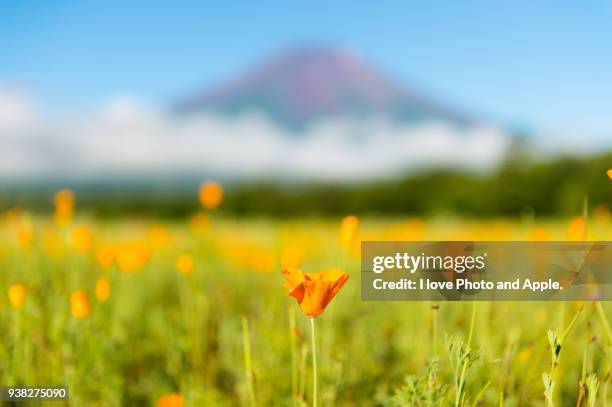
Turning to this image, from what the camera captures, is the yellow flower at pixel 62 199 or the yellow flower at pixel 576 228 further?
the yellow flower at pixel 62 199

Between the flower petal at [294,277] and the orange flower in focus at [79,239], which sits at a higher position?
the orange flower in focus at [79,239]

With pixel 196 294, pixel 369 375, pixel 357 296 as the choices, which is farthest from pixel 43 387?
pixel 357 296

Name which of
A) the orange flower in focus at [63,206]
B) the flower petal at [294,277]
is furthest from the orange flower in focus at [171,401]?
the orange flower in focus at [63,206]

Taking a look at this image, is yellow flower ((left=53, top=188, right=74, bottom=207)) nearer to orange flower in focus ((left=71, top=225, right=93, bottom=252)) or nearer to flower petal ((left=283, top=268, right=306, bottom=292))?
orange flower in focus ((left=71, top=225, right=93, bottom=252))

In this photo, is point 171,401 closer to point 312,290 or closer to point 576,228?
point 312,290

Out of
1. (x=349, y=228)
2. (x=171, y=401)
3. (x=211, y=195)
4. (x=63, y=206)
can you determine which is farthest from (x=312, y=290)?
(x=63, y=206)

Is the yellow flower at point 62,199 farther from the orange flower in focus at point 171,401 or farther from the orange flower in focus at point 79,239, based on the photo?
A: the orange flower in focus at point 171,401

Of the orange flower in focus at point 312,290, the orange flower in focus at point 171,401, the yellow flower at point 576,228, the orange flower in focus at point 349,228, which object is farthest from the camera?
the yellow flower at point 576,228

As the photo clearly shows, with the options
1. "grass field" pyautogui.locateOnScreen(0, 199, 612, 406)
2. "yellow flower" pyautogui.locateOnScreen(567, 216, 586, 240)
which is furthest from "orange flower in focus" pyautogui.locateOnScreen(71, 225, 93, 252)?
"yellow flower" pyautogui.locateOnScreen(567, 216, 586, 240)

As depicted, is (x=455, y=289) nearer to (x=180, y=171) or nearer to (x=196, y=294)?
(x=196, y=294)
